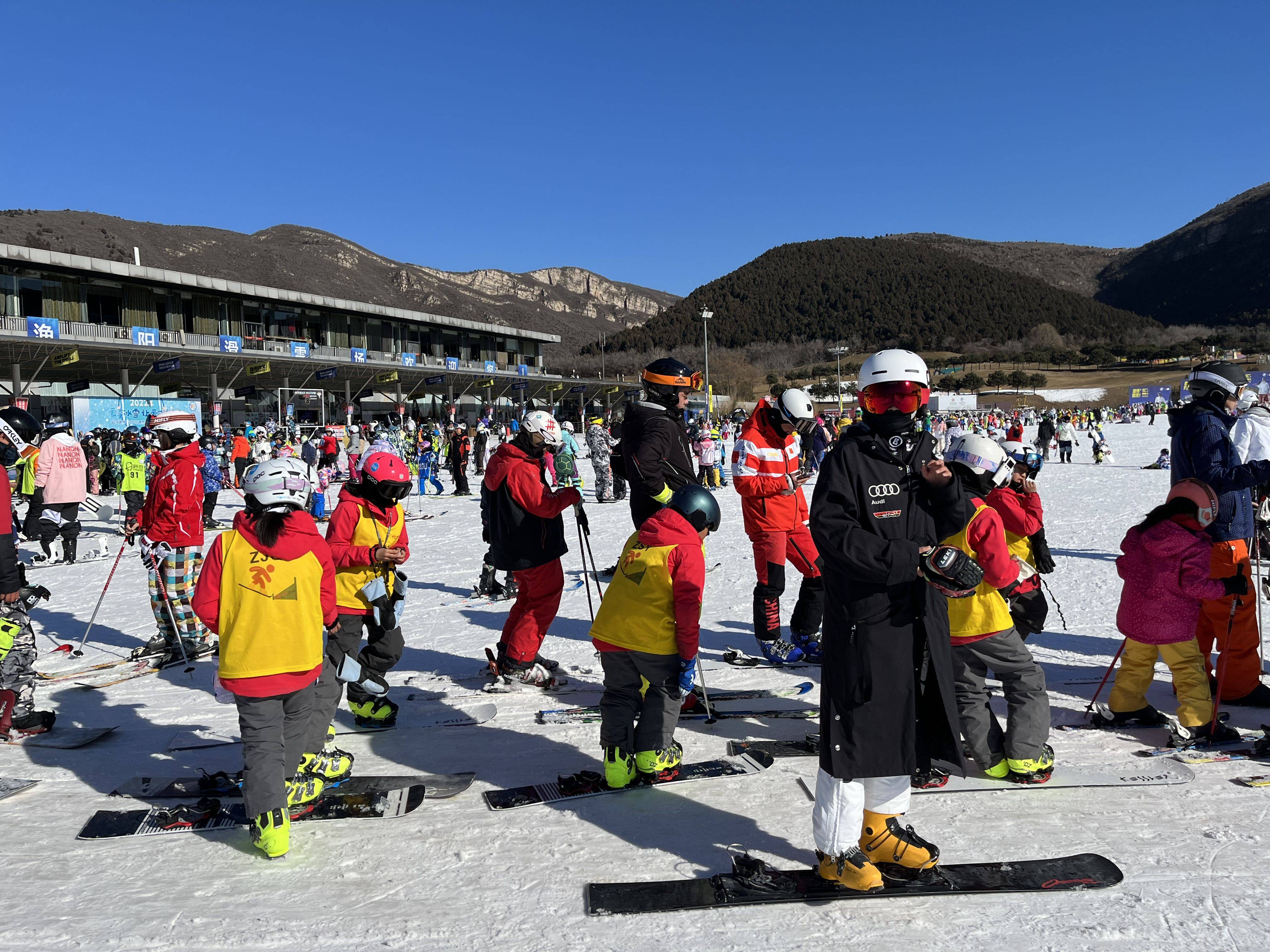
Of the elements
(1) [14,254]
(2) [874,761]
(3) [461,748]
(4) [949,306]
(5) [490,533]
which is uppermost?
(4) [949,306]

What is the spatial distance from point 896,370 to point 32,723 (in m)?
4.91

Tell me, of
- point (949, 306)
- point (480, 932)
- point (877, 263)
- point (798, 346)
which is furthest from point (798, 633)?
point (877, 263)

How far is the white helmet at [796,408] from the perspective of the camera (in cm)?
588

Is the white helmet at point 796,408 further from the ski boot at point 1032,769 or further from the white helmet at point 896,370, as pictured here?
the white helmet at point 896,370

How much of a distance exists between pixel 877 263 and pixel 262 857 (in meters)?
162

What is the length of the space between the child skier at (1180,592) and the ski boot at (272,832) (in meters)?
3.90

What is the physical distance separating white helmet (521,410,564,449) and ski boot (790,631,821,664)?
215 centimetres

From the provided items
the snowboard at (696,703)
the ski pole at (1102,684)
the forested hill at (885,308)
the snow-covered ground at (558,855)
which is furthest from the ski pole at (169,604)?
the forested hill at (885,308)

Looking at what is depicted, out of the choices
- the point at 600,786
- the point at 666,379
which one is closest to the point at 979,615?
the point at 600,786

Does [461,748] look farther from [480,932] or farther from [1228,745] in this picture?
[1228,745]

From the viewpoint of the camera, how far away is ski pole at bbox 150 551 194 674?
608cm

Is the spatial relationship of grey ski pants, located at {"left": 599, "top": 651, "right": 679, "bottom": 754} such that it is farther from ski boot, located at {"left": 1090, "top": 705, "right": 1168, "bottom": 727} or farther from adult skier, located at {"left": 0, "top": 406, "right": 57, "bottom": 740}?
adult skier, located at {"left": 0, "top": 406, "right": 57, "bottom": 740}

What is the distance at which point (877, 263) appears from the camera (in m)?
154

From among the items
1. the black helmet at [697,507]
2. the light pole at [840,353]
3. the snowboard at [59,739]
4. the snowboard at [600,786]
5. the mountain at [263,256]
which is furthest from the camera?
the mountain at [263,256]
